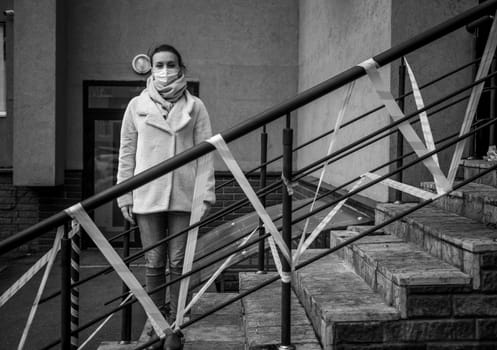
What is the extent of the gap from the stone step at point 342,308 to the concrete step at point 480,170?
1051 mm

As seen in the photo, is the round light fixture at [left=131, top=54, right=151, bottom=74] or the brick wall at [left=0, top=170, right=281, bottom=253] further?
the round light fixture at [left=131, top=54, right=151, bottom=74]

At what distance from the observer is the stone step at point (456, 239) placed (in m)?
2.11

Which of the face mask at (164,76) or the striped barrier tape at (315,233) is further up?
the face mask at (164,76)

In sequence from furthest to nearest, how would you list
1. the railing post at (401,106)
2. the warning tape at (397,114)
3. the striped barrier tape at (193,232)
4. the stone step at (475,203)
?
the railing post at (401,106) < the stone step at (475,203) < the striped barrier tape at (193,232) < the warning tape at (397,114)

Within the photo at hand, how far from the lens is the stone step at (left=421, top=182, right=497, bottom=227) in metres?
2.57

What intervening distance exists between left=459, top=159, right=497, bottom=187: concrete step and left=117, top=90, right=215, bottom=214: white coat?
1645 millimetres

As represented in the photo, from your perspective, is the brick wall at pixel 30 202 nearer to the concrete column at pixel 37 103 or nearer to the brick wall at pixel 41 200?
the brick wall at pixel 41 200

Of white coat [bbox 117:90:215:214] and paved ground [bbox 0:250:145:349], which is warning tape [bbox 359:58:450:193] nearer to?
white coat [bbox 117:90:215:214]

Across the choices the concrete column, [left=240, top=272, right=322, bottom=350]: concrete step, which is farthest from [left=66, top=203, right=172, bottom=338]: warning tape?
the concrete column

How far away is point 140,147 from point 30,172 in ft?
17.5

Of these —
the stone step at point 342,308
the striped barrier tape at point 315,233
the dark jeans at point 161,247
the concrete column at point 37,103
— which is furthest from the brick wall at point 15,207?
the striped barrier tape at point 315,233

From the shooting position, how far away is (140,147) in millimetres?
2820

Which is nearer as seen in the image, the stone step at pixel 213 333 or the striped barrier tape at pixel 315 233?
the striped barrier tape at pixel 315 233

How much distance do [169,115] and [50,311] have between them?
9.52 ft
